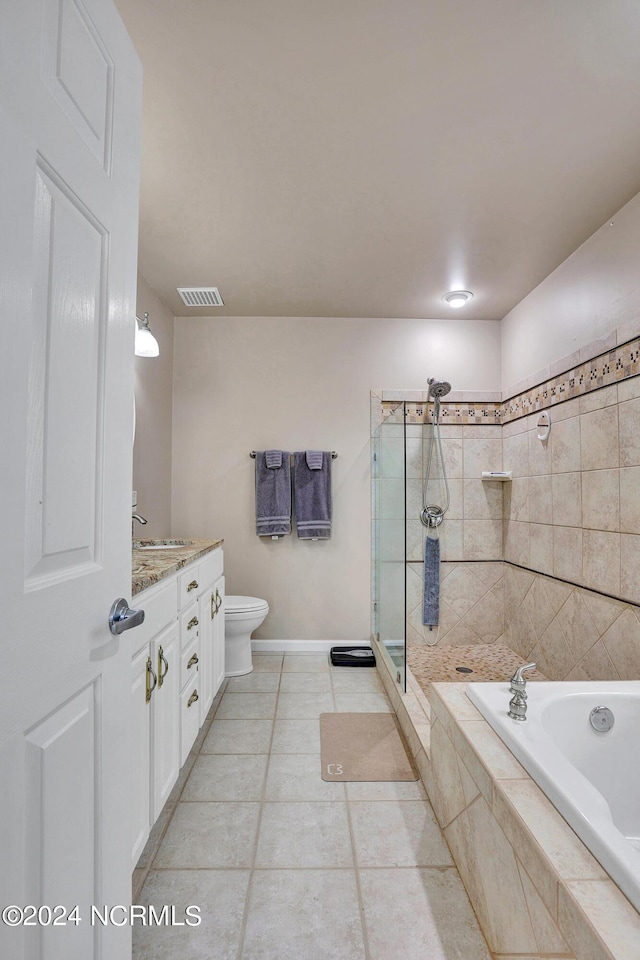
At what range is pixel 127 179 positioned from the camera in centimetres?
94

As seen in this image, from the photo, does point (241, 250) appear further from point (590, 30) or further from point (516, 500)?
point (516, 500)

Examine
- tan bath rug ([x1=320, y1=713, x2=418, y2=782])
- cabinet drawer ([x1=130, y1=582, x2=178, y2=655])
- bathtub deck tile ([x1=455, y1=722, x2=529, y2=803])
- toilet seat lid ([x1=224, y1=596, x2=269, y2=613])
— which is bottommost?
tan bath rug ([x1=320, y1=713, x2=418, y2=782])

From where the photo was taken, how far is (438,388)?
3.21m

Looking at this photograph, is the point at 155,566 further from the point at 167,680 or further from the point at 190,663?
the point at 190,663

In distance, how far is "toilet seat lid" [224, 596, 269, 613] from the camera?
2733mm

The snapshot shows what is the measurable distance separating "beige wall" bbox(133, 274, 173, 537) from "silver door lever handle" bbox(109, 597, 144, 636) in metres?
1.87

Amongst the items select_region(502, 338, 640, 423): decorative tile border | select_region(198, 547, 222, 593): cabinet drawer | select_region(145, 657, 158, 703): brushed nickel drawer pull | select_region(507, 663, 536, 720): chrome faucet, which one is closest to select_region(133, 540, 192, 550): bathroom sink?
select_region(198, 547, 222, 593): cabinet drawer

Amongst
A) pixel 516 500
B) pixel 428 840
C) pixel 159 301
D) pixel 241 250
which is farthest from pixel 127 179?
pixel 516 500

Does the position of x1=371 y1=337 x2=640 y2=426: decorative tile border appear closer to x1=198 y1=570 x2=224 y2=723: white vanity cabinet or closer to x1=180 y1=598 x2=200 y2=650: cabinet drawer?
x1=198 y1=570 x2=224 y2=723: white vanity cabinet

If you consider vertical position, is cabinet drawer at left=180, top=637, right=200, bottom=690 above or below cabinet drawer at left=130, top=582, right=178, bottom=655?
below

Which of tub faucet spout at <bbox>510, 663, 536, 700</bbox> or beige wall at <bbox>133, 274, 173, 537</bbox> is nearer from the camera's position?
tub faucet spout at <bbox>510, 663, 536, 700</bbox>

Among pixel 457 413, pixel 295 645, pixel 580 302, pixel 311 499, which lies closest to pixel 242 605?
pixel 295 645

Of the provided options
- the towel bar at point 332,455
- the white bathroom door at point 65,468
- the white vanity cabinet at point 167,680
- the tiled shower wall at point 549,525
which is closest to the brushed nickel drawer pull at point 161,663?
the white vanity cabinet at point 167,680

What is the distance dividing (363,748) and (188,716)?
81 cm
